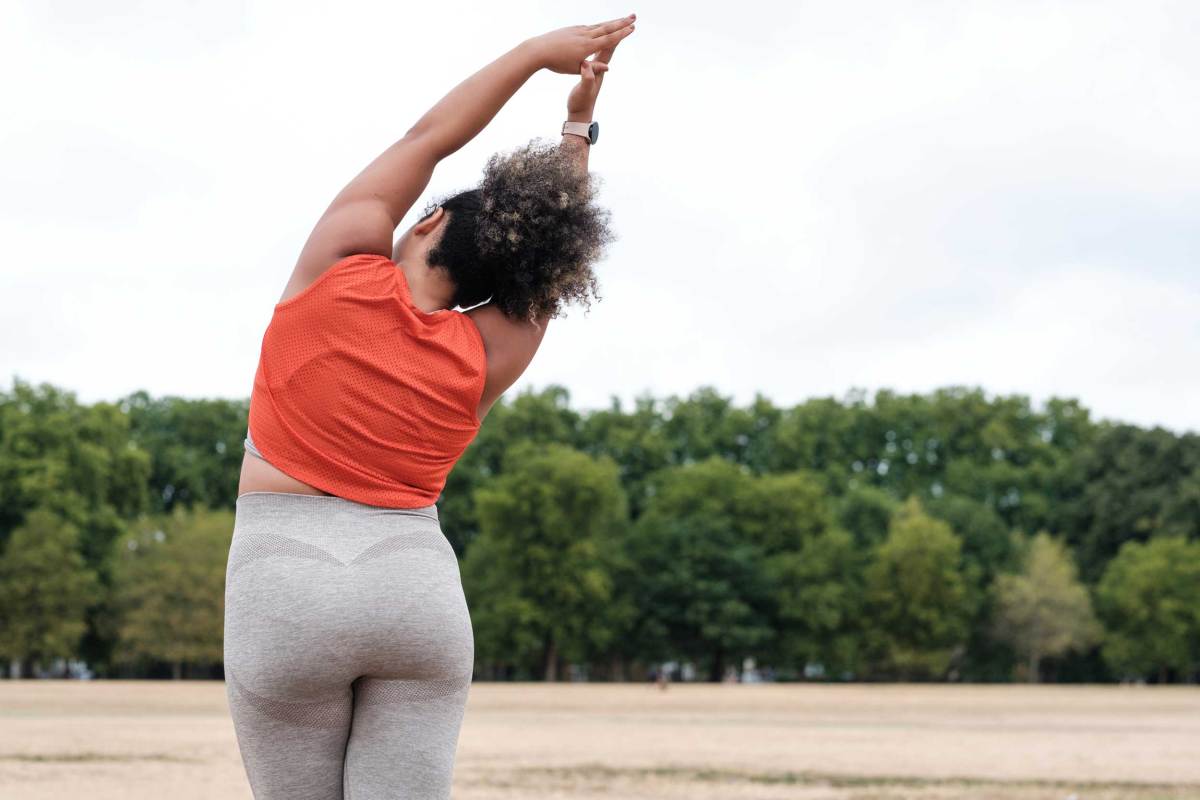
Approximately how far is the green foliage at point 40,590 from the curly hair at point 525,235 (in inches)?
2159

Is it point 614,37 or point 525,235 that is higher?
point 614,37

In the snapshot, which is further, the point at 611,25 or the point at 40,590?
the point at 40,590

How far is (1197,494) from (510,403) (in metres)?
34.0

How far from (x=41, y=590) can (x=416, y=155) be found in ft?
182

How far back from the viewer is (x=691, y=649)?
216 ft

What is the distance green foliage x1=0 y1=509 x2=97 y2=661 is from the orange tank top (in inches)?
2160

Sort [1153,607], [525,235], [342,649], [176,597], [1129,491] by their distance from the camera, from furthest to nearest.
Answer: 1. [1129,491]
2. [1153,607]
3. [176,597]
4. [525,235]
5. [342,649]

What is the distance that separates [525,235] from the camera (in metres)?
2.59

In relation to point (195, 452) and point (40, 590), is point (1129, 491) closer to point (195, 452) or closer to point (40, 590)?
point (195, 452)

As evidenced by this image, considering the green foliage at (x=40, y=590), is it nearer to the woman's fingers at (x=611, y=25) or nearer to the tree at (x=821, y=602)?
the tree at (x=821, y=602)

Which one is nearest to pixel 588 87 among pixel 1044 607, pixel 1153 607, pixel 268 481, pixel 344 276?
pixel 344 276

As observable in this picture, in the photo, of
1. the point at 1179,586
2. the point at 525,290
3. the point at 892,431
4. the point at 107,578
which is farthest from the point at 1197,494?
the point at 525,290

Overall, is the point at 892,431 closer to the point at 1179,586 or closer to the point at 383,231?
the point at 1179,586

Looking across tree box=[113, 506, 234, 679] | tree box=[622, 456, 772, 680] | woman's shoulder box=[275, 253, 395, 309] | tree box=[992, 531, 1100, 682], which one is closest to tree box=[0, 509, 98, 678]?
tree box=[113, 506, 234, 679]
